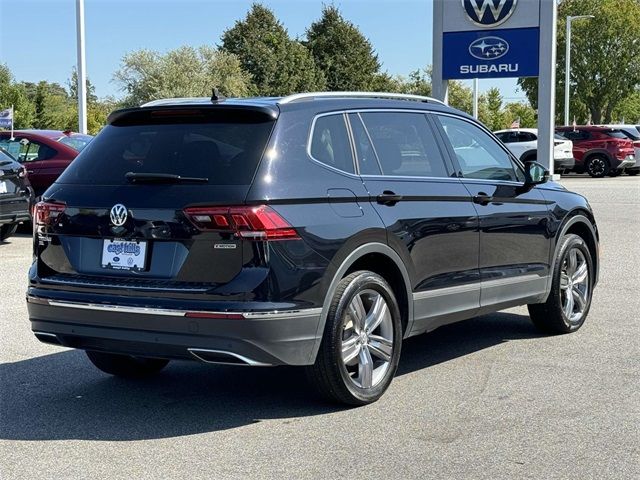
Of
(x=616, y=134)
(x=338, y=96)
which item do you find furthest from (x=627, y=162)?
(x=338, y=96)

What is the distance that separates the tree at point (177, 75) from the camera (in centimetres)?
6556

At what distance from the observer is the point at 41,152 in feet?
49.2

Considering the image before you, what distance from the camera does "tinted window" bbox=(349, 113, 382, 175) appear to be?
5520 mm

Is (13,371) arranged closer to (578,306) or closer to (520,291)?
(520,291)

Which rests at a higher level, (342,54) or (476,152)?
(342,54)

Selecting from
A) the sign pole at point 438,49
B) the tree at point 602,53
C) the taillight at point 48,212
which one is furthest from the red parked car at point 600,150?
the tree at point 602,53

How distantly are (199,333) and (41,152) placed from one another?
11095 mm

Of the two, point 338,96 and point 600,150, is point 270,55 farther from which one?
point 338,96

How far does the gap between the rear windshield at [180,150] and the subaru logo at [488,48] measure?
575 inches

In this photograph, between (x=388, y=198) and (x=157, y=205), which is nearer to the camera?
(x=157, y=205)

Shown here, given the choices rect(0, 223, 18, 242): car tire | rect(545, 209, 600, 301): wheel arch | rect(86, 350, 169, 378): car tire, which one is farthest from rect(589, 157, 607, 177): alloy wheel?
rect(86, 350, 169, 378): car tire

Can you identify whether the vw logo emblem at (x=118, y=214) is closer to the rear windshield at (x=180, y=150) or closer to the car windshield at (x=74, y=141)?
the rear windshield at (x=180, y=150)

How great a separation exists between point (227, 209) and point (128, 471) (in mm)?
1354

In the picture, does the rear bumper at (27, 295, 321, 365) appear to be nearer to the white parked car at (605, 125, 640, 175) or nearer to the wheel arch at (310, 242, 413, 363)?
the wheel arch at (310, 242, 413, 363)
